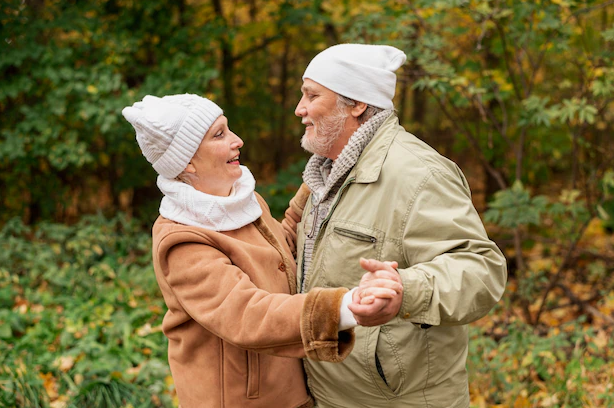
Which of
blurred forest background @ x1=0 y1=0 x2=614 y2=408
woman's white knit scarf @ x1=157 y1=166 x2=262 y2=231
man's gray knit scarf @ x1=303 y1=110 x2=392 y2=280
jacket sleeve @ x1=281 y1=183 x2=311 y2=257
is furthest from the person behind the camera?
blurred forest background @ x1=0 y1=0 x2=614 y2=408

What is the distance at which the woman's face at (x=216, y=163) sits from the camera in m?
2.13

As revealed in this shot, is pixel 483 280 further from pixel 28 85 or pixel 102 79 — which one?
pixel 28 85

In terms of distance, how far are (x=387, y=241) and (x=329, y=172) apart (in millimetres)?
538

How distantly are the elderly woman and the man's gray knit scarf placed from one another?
161 mm

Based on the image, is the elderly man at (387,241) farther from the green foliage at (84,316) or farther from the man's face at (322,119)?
the green foliage at (84,316)

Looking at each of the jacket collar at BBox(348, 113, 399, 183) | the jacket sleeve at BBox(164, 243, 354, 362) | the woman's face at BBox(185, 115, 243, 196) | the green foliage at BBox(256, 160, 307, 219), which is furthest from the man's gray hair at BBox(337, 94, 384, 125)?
the green foliage at BBox(256, 160, 307, 219)

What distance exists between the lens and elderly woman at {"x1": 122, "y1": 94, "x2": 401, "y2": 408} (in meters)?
1.76

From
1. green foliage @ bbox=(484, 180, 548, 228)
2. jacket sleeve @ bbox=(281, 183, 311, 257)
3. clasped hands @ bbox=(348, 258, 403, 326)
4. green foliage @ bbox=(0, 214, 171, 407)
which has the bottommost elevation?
green foliage @ bbox=(0, 214, 171, 407)

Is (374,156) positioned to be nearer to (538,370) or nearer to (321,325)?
(321,325)

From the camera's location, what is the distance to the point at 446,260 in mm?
1840

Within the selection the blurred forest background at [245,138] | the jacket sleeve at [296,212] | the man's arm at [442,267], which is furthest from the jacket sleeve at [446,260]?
the blurred forest background at [245,138]

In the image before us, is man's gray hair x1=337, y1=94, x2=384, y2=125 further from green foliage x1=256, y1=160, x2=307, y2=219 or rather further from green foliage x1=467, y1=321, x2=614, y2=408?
green foliage x1=256, y1=160, x2=307, y2=219

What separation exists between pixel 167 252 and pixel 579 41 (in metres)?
5.44

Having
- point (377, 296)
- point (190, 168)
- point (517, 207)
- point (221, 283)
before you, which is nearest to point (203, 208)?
point (190, 168)
